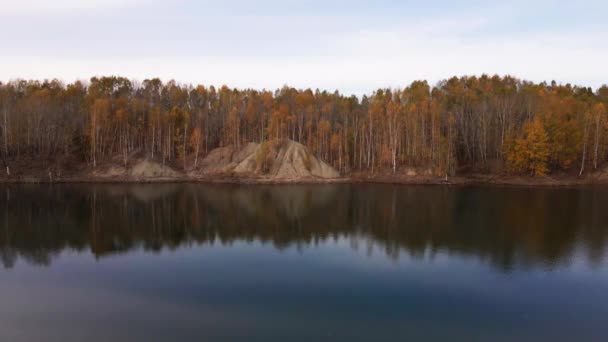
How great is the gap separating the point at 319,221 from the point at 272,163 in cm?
3752

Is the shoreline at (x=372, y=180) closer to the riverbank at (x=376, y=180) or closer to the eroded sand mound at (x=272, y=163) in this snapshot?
the riverbank at (x=376, y=180)

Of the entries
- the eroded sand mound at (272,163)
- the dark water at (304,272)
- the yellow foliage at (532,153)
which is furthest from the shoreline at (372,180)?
the dark water at (304,272)

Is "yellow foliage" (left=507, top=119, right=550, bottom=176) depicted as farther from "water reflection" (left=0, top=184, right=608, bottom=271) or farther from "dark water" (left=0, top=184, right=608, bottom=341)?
"dark water" (left=0, top=184, right=608, bottom=341)

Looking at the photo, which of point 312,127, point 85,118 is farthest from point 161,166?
point 312,127

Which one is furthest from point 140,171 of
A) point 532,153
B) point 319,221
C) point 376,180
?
point 532,153

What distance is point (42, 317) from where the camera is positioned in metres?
18.1

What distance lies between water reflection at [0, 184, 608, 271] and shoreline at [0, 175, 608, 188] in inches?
279

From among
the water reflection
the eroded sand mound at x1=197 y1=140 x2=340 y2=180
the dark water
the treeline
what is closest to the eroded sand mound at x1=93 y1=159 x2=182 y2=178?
the treeline

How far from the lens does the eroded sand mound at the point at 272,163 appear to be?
7350cm

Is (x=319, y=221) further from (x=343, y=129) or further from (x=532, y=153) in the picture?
(x=343, y=129)

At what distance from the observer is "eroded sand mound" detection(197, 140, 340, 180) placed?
73.5 meters

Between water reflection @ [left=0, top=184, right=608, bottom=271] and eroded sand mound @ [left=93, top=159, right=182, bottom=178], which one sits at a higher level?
eroded sand mound @ [left=93, top=159, right=182, bottom=178]

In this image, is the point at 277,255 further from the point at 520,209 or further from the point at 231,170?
the point at 231,170

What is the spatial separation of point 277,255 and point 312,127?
6218 cm
